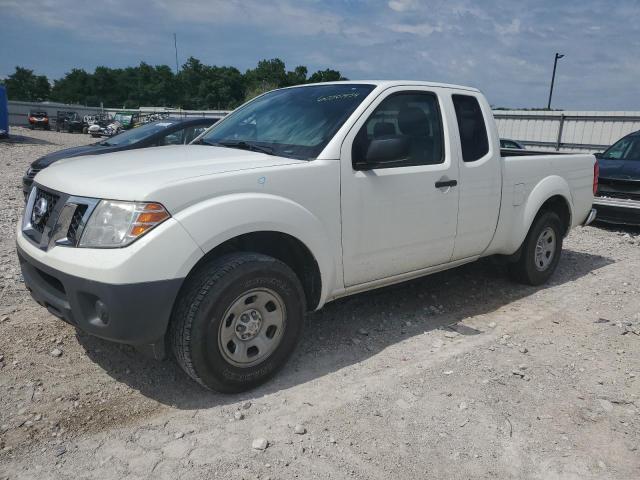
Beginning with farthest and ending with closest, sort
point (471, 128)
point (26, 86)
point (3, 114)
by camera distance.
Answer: point (26, 86), point (3, 114), point (471, 128)

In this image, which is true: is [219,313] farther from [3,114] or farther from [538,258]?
[3,114]

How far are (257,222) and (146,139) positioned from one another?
20.0ft

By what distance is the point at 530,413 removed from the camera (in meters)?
3.14

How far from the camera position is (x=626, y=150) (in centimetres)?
945

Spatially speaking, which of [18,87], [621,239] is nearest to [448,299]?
[621,239]

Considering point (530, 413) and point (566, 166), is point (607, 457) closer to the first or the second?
point (530, 413)

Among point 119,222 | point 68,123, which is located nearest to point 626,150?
point 119,222

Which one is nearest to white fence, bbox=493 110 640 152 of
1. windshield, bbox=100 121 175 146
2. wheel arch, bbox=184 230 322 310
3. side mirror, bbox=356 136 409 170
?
windshield, bbox=100 121 175 146

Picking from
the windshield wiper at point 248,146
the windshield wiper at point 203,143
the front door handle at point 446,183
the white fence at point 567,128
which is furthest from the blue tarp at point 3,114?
the front door handle at point 446,183

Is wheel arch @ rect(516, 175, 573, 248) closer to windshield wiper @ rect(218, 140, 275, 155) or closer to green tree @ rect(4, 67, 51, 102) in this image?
windshield wiper @ rect(218, 140, 275, 155)

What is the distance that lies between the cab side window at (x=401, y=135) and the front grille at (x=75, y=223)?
5.59 feet

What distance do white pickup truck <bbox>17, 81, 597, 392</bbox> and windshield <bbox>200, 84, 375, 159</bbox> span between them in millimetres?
16

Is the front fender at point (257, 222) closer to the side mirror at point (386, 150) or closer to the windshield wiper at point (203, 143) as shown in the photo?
the side mirror at point (386, 150)

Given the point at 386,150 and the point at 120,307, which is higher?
the point at 386,150
